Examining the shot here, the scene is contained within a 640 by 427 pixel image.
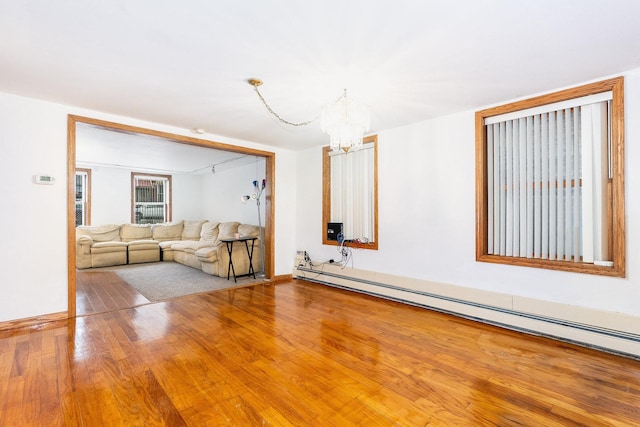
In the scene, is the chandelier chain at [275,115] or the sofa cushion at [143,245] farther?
the sofa cushion at [143,245]

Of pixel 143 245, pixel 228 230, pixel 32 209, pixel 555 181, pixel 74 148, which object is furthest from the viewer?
pixel 143 245

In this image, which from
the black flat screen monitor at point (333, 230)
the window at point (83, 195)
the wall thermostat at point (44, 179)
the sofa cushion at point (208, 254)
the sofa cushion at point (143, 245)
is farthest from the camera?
the window at point (83, 195)

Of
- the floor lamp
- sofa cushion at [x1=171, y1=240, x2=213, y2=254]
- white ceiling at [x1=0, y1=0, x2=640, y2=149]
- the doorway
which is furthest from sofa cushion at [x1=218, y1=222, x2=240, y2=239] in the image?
white ceiling at [x1=0, y1=0, x2=640, y2=149]

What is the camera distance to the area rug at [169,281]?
175 inches

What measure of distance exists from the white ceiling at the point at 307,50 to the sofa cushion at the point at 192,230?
4.94 m

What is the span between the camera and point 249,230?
19.6ft

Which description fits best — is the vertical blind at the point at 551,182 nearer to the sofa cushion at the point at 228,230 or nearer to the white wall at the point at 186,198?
the sofa cushion at the point at 228,230

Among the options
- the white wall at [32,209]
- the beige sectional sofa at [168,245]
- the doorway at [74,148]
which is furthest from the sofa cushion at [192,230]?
the white wall at [32,209]

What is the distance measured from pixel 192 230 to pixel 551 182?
7566 mm

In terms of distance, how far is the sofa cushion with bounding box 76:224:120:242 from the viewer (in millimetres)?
6680

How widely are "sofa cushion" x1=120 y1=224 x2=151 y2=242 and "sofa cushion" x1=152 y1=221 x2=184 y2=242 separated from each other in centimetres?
17

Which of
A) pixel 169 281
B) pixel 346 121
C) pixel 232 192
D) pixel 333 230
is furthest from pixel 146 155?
pixel 346 121

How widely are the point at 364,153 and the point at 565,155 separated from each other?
7.79ft

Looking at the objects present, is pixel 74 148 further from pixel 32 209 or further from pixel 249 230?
pixel 249 230
